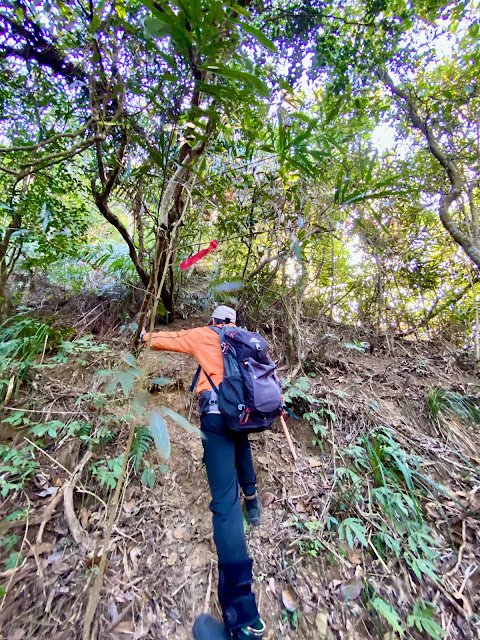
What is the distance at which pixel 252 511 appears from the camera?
2586mm

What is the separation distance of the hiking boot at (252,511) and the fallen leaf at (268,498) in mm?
149

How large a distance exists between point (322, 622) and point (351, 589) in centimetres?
32

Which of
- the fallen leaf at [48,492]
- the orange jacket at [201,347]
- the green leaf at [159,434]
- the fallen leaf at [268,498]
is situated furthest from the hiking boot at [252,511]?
the green leaf at [159,434]

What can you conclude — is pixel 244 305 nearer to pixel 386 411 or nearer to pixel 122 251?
pixel 122 251

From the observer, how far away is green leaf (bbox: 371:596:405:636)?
193 cm

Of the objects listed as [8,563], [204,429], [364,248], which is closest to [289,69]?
[364,248]

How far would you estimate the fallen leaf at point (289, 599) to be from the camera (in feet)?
6.94

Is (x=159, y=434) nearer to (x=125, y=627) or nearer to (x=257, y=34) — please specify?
(x=257, y=34)

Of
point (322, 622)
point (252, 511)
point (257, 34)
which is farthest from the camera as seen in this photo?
point (252, 511)

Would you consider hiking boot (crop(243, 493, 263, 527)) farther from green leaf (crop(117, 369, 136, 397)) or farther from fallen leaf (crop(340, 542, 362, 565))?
green leaf (crop(117, 369, 136, 397))

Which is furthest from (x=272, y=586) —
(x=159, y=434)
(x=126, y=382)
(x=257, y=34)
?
(x=257, y=34)

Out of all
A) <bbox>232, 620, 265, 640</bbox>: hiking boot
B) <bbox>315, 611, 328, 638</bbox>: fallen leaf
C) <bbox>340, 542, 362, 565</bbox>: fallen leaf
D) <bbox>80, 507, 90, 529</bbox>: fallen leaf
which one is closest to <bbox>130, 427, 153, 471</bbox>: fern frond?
<bbox>80, 507, 90, 529</bbox>: fallen leaf

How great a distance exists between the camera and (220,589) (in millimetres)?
1914

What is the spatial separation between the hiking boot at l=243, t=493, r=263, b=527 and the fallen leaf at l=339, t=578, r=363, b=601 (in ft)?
2.54
